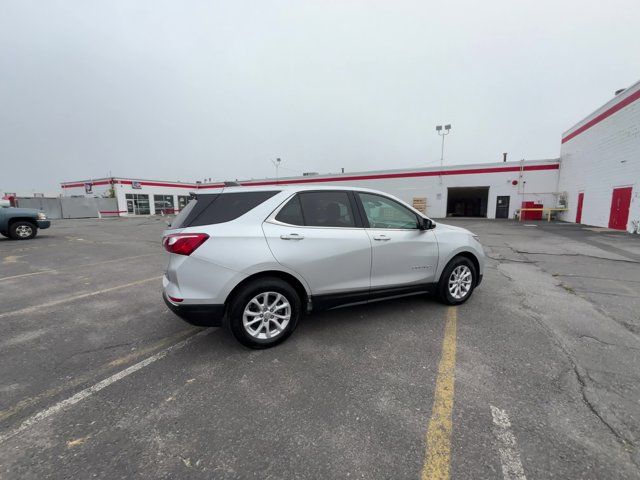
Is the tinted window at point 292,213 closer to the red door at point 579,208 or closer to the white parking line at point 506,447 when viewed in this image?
the white parking line at point 506,447

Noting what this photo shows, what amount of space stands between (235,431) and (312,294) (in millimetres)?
1579

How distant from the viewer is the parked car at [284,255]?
298cm

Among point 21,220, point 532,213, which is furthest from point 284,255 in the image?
point 532,213

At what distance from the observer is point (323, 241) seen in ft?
11.2

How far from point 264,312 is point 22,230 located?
15.1 metres

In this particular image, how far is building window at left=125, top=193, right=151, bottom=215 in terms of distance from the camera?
38812 millimetres

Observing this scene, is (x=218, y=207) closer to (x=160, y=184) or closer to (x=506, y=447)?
(x=506, y=447)

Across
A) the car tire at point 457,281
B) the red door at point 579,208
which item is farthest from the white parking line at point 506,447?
the red door at point 579,208

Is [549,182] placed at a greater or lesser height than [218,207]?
greater

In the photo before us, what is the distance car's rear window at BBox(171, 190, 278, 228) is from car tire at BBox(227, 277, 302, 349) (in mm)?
768

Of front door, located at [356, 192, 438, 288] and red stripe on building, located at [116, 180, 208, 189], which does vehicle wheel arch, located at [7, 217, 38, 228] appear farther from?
red stripe on building, located at [116, 180, 208, 189]

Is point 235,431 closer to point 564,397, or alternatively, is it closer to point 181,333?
point 181,333

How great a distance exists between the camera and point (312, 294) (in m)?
3.43

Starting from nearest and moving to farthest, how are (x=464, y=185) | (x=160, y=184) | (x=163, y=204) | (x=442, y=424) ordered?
(x=442, y=424) < (x=464, y=185) < (x=160, y=184) < (x=163, y=204)
